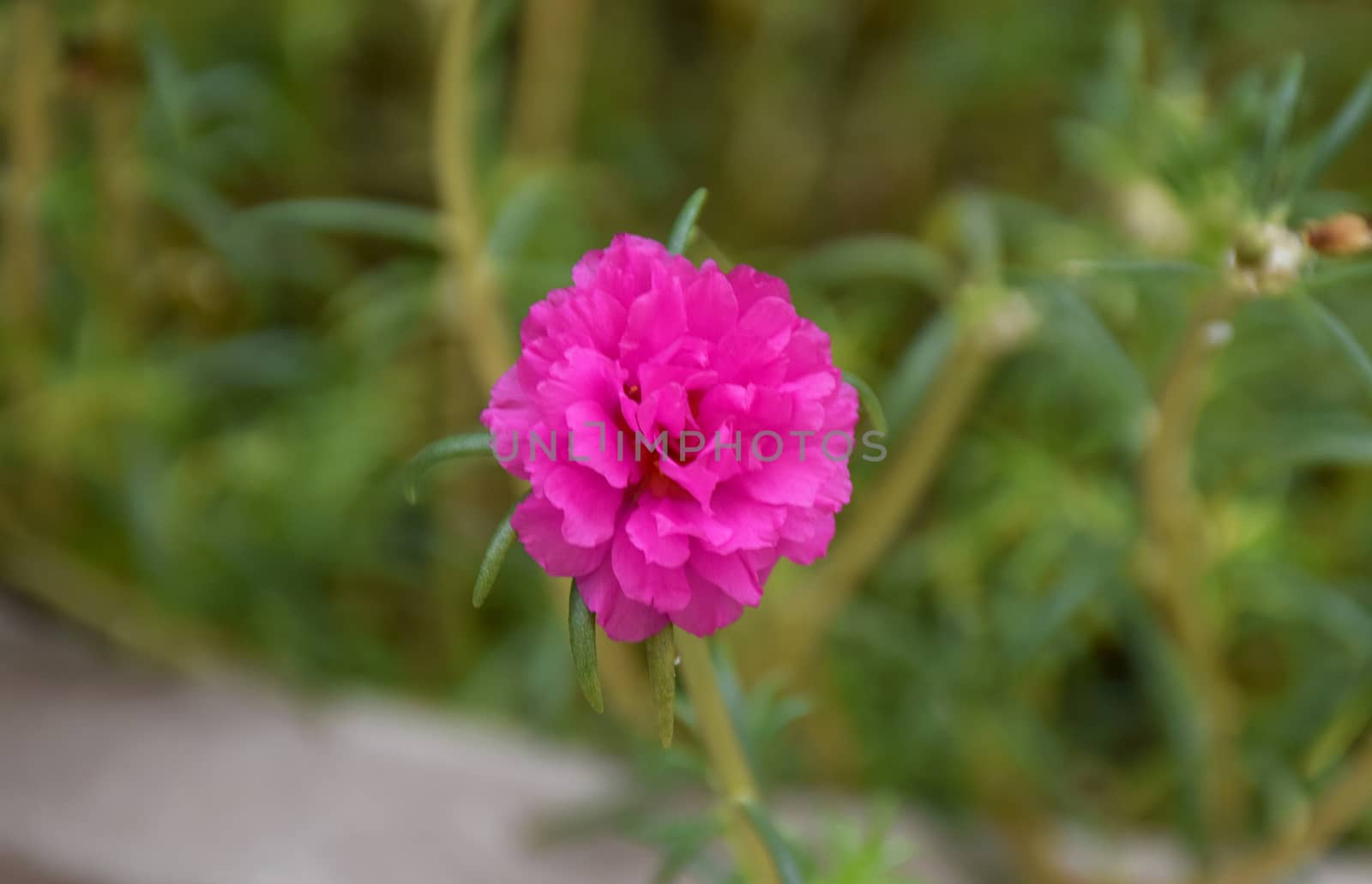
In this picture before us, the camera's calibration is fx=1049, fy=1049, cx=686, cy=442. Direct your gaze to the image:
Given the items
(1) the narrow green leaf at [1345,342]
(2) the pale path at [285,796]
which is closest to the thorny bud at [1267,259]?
(1) the narrow green leaf at [1345,342]

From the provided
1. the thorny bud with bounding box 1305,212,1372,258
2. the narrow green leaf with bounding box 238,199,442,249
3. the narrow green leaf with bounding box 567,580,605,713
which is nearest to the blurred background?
the narrow green leaf with bounding box 238,199,442,249

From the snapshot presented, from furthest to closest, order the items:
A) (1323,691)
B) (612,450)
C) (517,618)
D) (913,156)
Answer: (913,156)
(517,618)
(1323,691)
(612,450)

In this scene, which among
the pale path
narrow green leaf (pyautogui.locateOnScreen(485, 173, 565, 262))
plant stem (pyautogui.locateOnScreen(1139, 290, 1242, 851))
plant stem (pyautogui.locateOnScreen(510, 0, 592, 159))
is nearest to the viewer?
plant stem (pyautogui.locateOnScreen(1139, 290, 1242, 851))

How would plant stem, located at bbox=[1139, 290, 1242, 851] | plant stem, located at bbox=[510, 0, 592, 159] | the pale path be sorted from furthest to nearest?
plant stem, located at bbox=[510, 0, 592, 159] → the pale path → plant stem, located at bbox=[1139, 290, 1242, 851]

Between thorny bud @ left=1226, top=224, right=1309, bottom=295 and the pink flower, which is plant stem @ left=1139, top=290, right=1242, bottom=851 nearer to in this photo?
thorny bud @ left=1226, top=224, right=1309, bottom=295

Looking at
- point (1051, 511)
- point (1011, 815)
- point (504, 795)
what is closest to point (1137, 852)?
point (1011, 815)

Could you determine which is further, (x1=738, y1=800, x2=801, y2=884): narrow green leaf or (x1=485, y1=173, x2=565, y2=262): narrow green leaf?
(x1=485, y1=173, x2=565, y2=262): narrow green leaf

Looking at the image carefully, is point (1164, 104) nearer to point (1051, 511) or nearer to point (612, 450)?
point (1051, 511)
